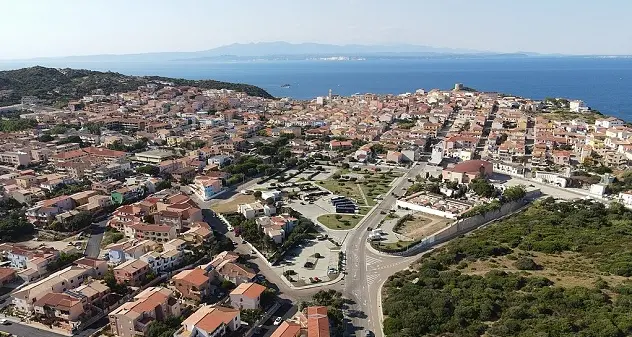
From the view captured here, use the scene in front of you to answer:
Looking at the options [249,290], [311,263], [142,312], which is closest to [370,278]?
Answer: [311,263]

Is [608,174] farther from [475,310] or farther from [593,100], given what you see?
[593,100]

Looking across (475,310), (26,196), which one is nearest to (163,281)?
(475,310)

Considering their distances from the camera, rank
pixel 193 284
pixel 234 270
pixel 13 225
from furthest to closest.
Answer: pixel 13 225, pixel 234 270, pixel 193 284

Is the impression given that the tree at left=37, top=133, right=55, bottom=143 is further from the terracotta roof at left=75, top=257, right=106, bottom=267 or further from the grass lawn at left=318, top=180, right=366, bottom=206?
the terracotta roof at left=75, top=257, right=106, bottom=267

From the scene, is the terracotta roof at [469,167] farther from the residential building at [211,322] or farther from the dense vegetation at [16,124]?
the dense vegetation at [16,124]

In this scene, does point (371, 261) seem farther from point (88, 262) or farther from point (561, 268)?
point (88, 262)

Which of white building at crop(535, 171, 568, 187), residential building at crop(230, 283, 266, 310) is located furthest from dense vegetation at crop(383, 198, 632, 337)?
white building at crop(535, 171, 568, 187)

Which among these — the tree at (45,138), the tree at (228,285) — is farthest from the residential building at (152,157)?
the tree at (228,285)
